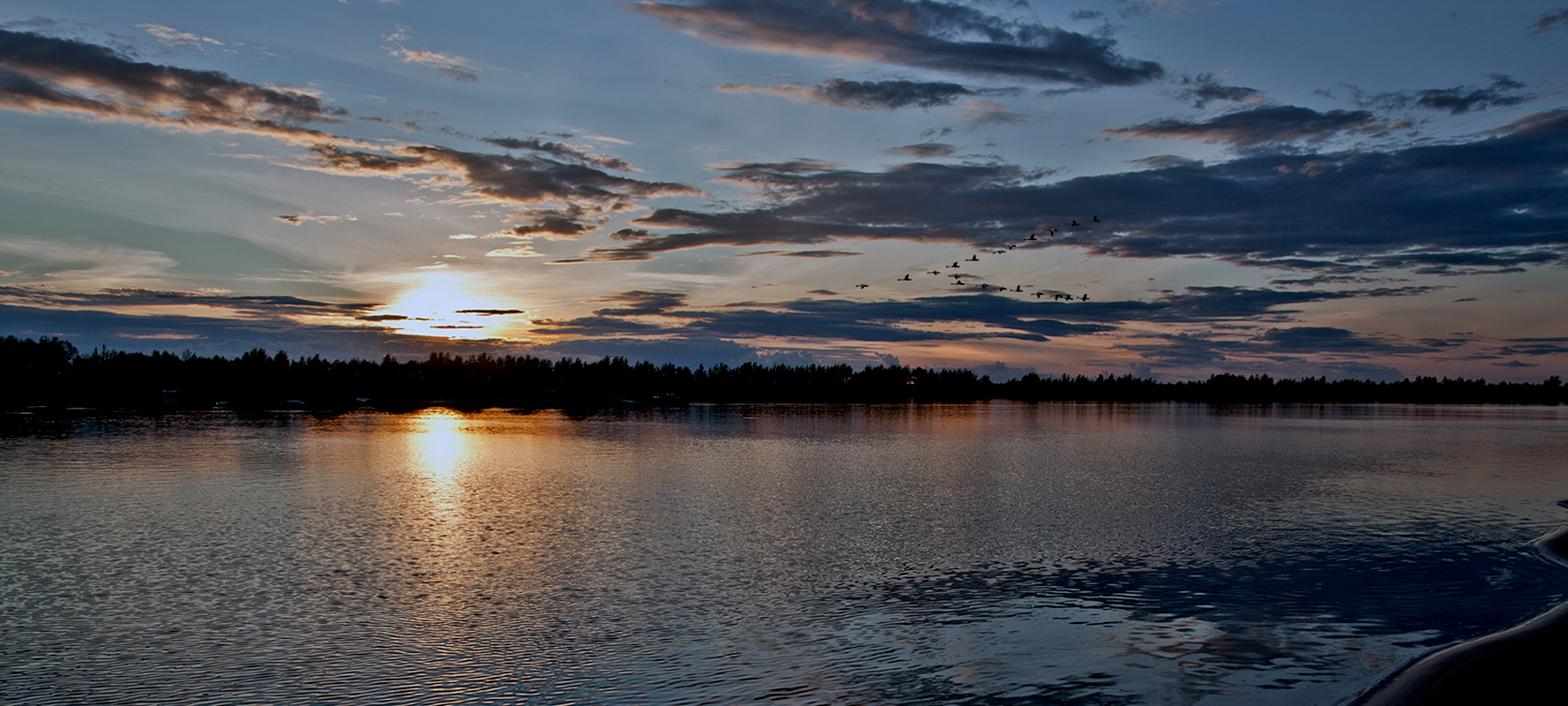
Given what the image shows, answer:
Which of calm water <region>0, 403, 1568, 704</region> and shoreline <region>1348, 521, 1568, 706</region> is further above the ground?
shoreline <region>1348, 521, 1568, 706</region>

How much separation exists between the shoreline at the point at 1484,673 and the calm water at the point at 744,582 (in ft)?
1.93

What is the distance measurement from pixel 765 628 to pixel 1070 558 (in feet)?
37.3

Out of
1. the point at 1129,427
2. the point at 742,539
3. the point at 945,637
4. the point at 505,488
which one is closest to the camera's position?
the point at 945,637

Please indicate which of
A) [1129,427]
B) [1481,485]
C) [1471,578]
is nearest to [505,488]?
[1471,578]

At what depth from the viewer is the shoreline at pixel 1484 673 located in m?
13.7

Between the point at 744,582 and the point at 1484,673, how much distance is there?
47.4ft

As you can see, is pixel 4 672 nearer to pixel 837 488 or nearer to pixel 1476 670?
pixel 1476 670

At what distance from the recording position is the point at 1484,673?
14.6 m

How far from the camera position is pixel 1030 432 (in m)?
97.6

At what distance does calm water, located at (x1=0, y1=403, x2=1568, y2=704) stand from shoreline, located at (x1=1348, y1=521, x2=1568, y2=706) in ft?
1.93

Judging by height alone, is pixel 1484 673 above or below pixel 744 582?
above

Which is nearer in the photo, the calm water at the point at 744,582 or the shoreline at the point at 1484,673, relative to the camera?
the shoreline at the point at 1484,673

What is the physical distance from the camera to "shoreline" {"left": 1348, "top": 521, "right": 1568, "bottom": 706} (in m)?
13.7

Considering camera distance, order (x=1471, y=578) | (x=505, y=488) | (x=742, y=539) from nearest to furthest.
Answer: (x=1471, y=578) → (x=742, y=539) → (x=505, y=488)
